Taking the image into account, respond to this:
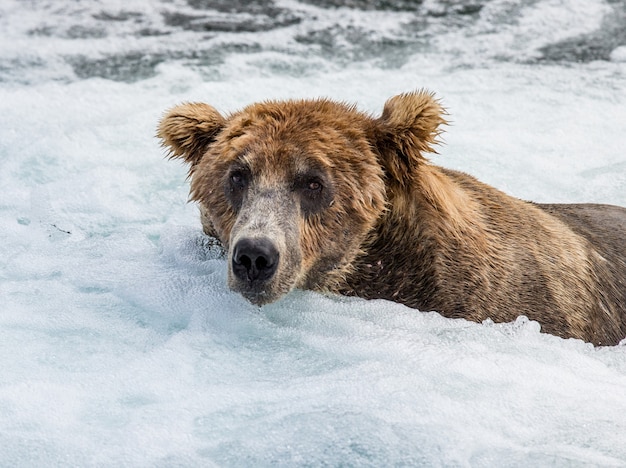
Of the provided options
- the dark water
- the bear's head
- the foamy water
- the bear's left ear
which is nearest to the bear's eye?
the bear's head

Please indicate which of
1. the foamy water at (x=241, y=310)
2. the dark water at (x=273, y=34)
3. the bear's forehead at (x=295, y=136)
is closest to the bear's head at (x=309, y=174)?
the bear's forehead at (x=295, y=136)

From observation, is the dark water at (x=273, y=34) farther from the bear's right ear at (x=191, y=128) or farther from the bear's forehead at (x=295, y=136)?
the bear's forehead at (x=295, y=136)

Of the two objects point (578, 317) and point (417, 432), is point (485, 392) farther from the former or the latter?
point (578, 317)

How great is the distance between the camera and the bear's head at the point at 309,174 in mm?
4332

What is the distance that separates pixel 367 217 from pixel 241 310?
2.44ft

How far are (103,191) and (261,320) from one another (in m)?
2.67

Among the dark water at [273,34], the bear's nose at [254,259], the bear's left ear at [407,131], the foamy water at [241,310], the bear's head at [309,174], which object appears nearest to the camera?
the foamy water at [241,310]

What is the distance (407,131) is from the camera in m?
4.53

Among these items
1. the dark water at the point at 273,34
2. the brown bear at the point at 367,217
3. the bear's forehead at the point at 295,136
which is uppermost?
the bear's forehead at the point at 295,136

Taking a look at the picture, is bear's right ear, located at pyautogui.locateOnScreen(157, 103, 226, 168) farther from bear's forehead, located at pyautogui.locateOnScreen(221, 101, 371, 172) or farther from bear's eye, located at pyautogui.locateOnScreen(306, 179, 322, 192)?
bear's eye, located at pyautogui.locateOnScreen(306, 179, 322, 192)

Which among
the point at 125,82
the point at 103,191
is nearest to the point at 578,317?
the point at 103,191

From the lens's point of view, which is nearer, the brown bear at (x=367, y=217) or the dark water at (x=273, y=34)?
the brown bear at (x=367, y=217)

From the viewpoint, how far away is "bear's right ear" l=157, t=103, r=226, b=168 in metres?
4.77

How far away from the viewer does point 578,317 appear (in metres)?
4.90
